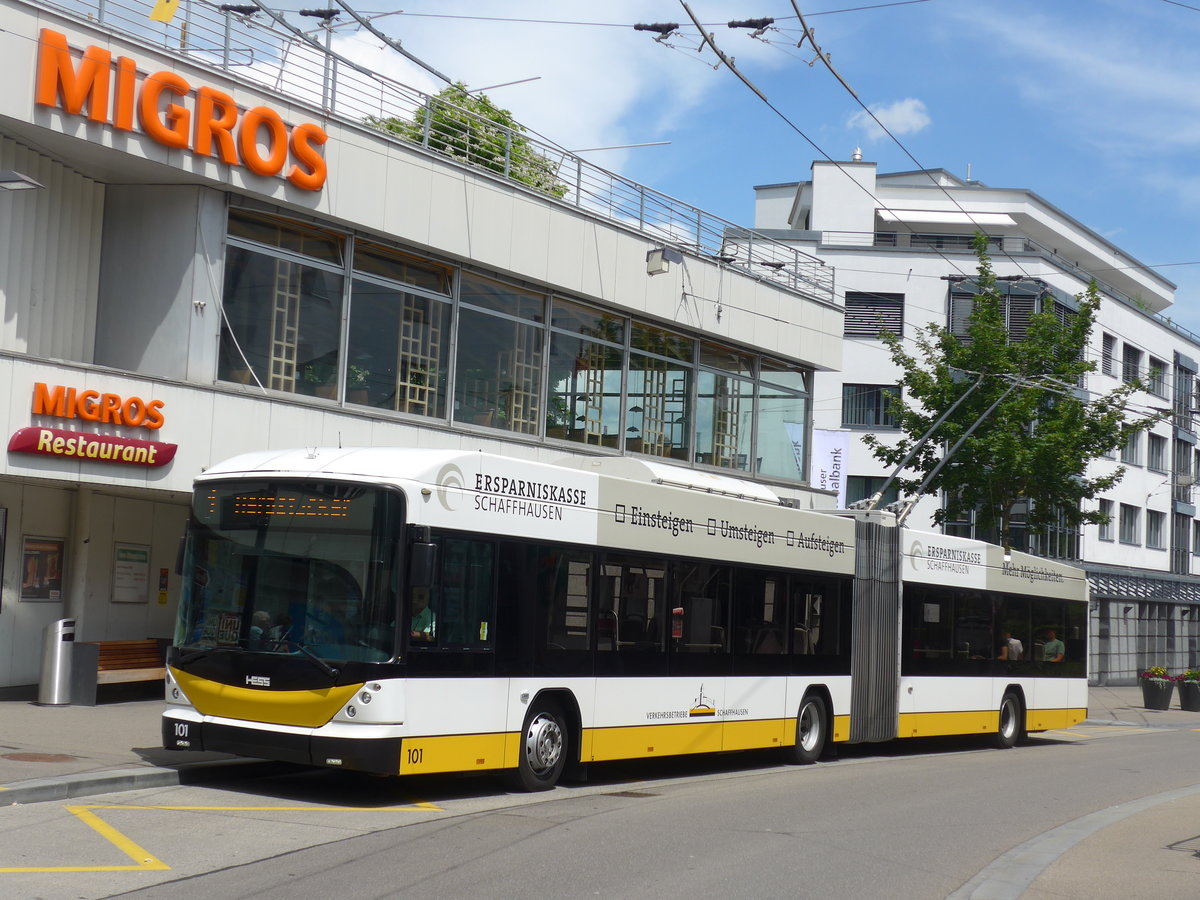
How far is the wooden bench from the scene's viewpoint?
61.4ft

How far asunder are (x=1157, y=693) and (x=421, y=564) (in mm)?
30841

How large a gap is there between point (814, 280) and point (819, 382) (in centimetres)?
2205

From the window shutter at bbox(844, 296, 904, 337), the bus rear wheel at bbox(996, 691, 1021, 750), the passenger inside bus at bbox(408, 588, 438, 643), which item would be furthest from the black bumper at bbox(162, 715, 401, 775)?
the window shutter at bbox(844, 296, 904, 337)

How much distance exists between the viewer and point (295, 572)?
37.7 ft

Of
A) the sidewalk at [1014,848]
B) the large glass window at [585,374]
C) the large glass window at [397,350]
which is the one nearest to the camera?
the sidewalk at [1014,848]

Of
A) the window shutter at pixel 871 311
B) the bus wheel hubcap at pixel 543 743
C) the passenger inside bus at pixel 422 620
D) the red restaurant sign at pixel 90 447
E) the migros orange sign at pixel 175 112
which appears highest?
the window shutter at pixel 871 311

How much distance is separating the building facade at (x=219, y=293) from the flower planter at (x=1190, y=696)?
20144 mm

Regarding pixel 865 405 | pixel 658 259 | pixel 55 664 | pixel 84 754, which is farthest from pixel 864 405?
pixel 84 754

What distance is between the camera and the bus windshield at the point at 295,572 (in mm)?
11305

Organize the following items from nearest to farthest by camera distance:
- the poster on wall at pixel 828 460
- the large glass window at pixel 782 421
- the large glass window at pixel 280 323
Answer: the large glass window at pixel 280 323
the large glass window at pixel 782 421
the poster on wall at pixel 828 460

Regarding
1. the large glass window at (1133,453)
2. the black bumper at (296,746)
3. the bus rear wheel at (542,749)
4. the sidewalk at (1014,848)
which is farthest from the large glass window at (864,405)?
the black bumper at (296,746)

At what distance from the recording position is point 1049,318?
113ft

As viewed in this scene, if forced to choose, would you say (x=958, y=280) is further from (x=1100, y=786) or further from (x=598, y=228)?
(x=1100, y=786)

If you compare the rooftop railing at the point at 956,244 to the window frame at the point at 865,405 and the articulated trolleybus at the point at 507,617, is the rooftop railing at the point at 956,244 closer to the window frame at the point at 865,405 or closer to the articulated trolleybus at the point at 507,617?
the window frame at the point at 865,405
